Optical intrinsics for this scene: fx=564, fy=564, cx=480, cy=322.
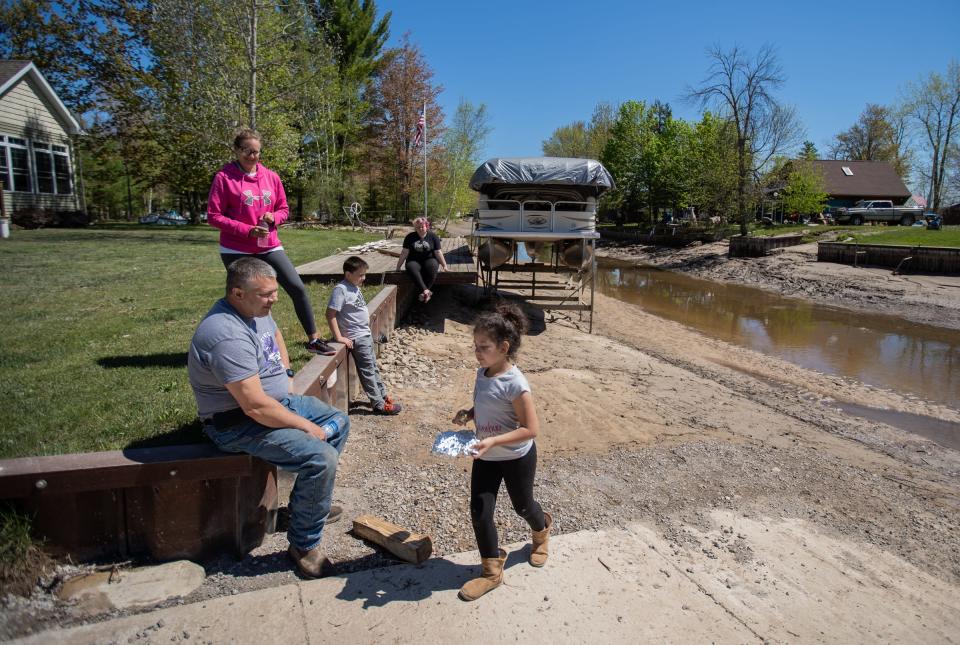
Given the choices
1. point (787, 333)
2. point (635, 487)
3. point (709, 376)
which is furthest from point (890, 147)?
point (635, 487)

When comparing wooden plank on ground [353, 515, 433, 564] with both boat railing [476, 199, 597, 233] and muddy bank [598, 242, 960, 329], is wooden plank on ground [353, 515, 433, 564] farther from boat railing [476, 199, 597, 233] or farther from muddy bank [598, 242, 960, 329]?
muddy bank [598, 242, 960, 329]

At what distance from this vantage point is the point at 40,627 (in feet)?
8.92

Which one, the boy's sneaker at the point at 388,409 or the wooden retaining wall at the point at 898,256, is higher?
the wooden retaining wall at the point at 898,256

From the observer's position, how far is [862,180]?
54312 millimetres

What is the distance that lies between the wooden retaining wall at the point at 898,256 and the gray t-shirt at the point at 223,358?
26486 millimetres

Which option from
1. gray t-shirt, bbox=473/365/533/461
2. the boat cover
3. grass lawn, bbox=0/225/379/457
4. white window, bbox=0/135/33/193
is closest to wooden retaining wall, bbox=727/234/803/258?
the boat cover

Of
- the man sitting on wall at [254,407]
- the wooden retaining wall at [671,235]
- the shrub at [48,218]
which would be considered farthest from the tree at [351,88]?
the man sitting on wall at [254,407]

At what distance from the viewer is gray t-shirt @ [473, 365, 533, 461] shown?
3.17 meters

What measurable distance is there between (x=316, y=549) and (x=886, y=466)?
251 inches

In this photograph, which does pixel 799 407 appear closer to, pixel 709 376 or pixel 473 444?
pixel 709 376

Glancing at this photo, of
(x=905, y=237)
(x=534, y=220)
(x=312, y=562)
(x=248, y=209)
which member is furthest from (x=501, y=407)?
(x=905, y=237)

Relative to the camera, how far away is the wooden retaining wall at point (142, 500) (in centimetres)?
304

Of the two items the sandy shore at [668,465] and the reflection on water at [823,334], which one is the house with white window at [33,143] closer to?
the sandy shore at [668,465]

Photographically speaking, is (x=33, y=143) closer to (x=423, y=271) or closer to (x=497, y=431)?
(x=423, y=271)
